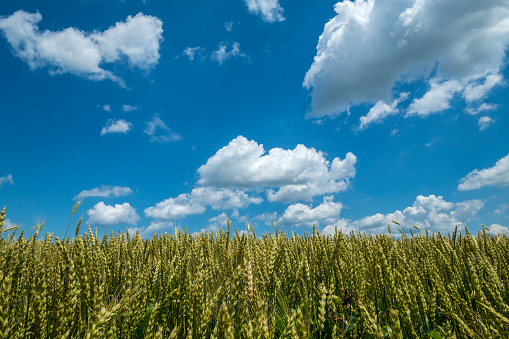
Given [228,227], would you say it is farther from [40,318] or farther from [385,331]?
[40,318]

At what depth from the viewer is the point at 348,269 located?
271 centimetres

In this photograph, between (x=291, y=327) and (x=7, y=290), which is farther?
(x=7, y=290)

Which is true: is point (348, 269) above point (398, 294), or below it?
above

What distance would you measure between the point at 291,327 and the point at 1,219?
1.66 metres

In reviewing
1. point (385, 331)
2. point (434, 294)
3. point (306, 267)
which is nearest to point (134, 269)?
point (306, 267)

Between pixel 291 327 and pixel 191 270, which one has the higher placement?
pixel 191 270

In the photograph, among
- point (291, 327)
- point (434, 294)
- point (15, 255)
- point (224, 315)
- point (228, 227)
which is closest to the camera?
point (224, 315)

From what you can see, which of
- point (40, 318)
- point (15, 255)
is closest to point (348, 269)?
point (40, 318)

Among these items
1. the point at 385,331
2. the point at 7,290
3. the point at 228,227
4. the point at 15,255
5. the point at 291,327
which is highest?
the point at 228,227

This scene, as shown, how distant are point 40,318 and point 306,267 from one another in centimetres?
166

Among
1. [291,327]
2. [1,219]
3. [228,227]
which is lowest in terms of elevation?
[291,327]

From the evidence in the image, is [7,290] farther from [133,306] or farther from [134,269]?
[134,269]

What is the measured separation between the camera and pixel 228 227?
334 cm

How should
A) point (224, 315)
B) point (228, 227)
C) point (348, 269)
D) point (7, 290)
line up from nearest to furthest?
point (224, 315), point (7, 290), point (348, 269), point (228, 227)
